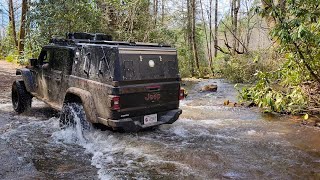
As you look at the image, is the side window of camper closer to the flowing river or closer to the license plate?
the flowing river

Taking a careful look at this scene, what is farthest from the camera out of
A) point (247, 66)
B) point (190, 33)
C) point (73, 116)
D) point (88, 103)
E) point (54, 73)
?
point (190, 33)

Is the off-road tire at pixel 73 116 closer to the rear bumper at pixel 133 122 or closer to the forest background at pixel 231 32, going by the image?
the rear bumper at pixel 133 122

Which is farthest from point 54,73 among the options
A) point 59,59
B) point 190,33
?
point 190,33

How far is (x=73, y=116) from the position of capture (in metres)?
6.31

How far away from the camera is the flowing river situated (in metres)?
4.70

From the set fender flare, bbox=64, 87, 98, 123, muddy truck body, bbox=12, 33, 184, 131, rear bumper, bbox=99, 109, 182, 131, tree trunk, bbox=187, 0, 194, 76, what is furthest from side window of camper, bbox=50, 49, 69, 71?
tree trunk, bbox=187, 0, 194, 76

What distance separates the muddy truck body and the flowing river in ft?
1.46

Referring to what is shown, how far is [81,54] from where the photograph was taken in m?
6.34

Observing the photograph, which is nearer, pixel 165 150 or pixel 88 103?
pixel 165 150

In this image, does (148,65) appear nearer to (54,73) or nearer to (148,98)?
(148,98)

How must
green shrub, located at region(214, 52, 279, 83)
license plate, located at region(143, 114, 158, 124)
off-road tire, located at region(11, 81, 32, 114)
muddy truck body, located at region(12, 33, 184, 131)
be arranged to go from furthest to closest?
1. green shrub, located at region(214, 52, 279, 83)
2. off-road tire, located at region(11, 81, 32, 114)
3. license plate, located at region(143, 114, 158, 124)
4. muddy truck body, located at region(12, 33, 184, 131)

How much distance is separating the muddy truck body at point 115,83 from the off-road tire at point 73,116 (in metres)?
0.02

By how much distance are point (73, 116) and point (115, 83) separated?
55.4 inches

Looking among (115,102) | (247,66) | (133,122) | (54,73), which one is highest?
(247,66)
